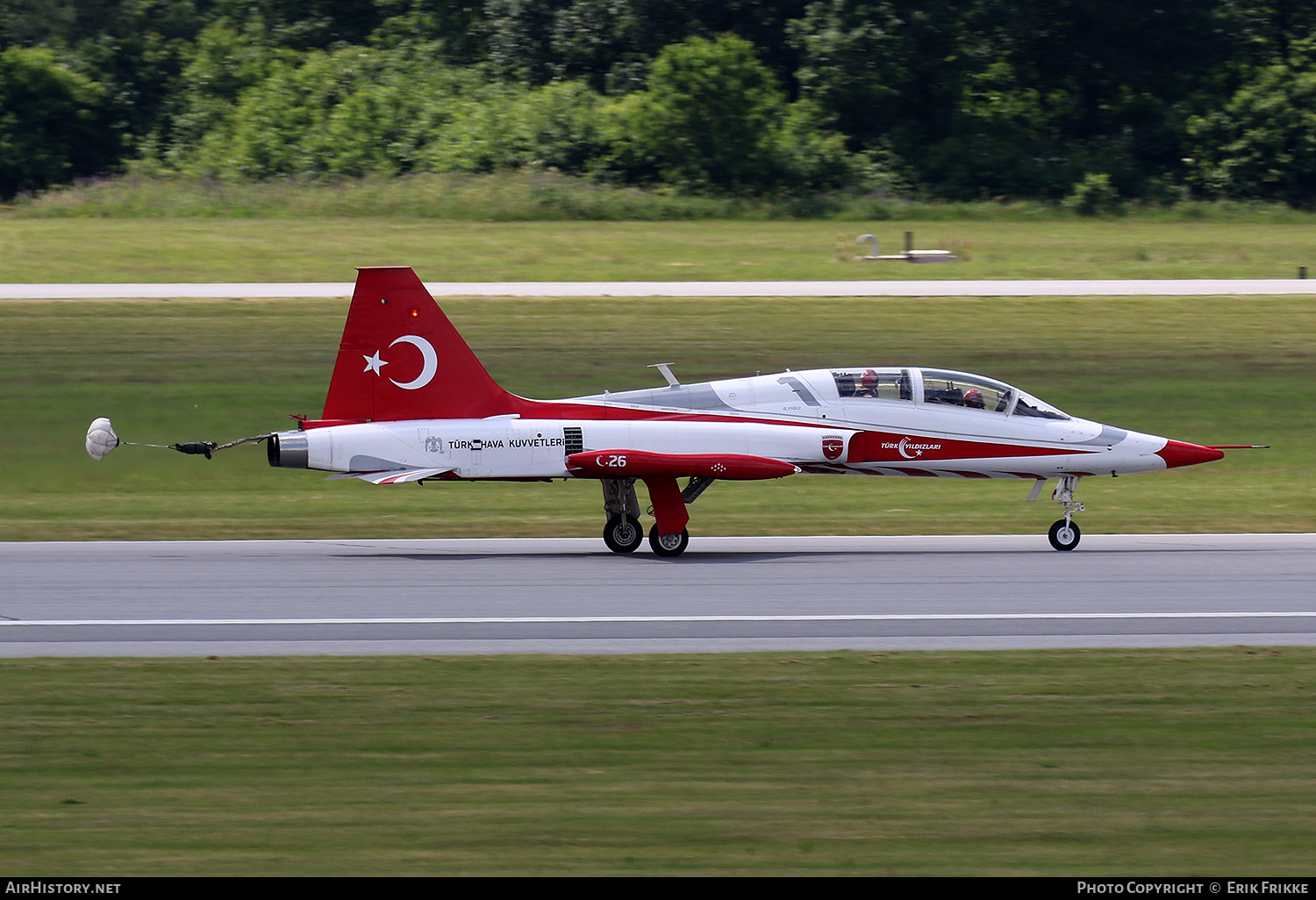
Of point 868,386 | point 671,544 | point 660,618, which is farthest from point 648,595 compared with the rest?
point 868,386

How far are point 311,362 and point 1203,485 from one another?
18.4 m

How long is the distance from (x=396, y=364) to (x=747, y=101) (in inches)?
1567

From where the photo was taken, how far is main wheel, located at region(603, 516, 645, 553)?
2028cm

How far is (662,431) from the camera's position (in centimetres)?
1988

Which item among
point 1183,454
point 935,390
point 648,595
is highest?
point 935,390

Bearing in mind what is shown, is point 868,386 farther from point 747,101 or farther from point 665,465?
point 747,101

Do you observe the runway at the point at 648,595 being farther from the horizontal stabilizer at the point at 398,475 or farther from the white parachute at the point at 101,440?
the white parachute at the point at 101,440

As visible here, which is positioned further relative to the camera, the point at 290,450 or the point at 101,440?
the point at 290,450

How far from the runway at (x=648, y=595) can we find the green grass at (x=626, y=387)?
2.00 m

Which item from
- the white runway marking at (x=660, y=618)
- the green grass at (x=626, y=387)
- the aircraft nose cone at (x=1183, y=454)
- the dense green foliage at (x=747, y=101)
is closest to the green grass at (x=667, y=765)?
the white runway marking at (x=660, y=618)

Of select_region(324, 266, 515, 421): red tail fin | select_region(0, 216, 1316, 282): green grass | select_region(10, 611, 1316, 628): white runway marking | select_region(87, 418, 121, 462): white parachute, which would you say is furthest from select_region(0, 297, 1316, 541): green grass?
select_region(10, 611, 1316, 628): white runway marking

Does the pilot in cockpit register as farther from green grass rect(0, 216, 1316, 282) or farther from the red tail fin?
green grass rect(0, 216, 1316, 282)

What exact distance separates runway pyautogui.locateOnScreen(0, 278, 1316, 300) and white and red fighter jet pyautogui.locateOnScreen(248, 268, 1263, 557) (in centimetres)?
1773

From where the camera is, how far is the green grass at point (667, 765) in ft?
28.5
